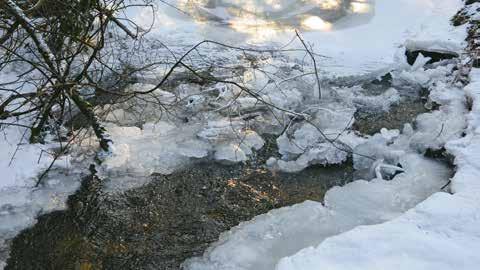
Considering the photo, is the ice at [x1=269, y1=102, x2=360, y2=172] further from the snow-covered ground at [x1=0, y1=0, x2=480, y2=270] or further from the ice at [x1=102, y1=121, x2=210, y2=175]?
the ice at [x1=102, y1=121, x2=210, y2=175]

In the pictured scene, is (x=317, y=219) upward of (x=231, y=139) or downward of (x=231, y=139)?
downward

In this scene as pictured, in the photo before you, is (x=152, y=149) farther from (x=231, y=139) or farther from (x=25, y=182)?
(x=25, y=182)

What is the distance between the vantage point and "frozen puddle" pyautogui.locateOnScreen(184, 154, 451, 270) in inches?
124

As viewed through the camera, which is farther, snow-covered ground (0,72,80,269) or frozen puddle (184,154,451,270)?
snow-covered ground (0,72,80,269)

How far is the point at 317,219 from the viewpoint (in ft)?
11.2

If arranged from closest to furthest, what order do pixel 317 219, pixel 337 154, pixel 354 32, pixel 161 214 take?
pixel 317 219
pixel 161 214
pixel 337 154
pixel 354 32

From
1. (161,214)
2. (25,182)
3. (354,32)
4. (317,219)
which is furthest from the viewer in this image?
(354,32)

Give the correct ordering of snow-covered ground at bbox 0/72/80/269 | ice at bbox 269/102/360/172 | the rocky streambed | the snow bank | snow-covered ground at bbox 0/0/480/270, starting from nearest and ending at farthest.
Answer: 1. the snow bank
2. snow-covered ground at bbox 0/0/480/270
3. the rocky streambed
4. snow-covered ground at bbox 0/72/80/269
5. ice at bbox 269/102/360/172

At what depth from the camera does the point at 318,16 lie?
6.57 meters

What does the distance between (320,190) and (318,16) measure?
10.9 feet

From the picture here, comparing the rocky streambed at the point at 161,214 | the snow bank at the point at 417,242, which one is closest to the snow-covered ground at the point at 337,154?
the snow bank at the point at 417,242

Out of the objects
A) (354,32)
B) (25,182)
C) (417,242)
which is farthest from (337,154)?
(354,32)

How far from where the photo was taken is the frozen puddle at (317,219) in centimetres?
315

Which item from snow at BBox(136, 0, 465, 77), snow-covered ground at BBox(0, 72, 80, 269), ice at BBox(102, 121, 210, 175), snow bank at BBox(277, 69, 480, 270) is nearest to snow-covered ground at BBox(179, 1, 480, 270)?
snow bank at BBox(277, 69, 480, 270)
